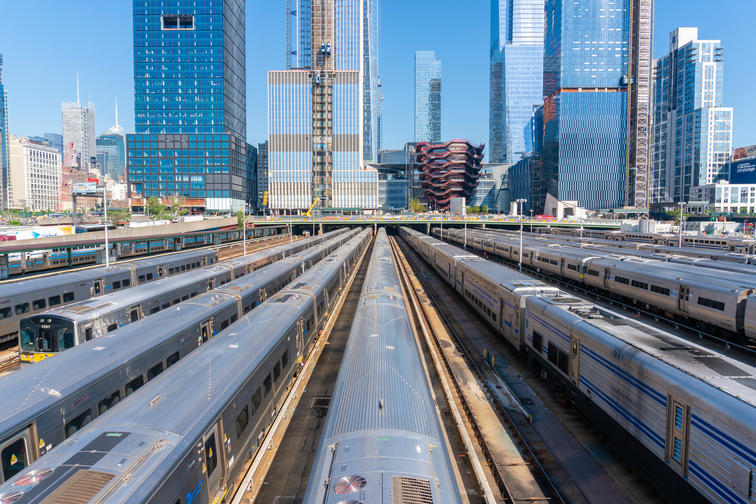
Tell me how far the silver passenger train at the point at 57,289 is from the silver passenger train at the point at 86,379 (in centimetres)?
1016

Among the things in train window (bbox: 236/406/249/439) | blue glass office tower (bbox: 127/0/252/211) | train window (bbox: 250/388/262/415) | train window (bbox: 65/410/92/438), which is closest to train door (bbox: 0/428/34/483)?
train window (bbox: 65/410/92/438)

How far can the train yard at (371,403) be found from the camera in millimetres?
7652

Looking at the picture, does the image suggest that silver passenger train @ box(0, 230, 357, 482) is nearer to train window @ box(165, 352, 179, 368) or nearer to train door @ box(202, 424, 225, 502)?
train window @ box(165, 352, 179, 368)

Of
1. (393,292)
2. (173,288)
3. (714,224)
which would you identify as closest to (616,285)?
(393,292)

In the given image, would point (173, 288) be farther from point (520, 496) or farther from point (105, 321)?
point (520, 496)

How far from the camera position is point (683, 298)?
25125mm

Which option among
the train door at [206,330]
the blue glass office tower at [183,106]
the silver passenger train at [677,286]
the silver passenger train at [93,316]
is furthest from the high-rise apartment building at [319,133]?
the train door at [206,330]

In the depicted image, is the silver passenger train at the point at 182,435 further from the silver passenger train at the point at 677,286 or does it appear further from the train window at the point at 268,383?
the silver passenger train at the point at 677,286

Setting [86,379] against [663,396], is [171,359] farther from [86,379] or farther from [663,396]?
[663,396]

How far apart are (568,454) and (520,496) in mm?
3066

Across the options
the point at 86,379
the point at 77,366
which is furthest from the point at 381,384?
the point at 77,366

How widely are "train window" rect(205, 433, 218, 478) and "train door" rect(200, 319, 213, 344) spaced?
825 centimetres

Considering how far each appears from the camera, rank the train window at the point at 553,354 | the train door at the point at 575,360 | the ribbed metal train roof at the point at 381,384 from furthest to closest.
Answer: the train window at the point at 553,354 < the train door at the point at 575,360 < the ribbed metal train roof at the point at 381,384

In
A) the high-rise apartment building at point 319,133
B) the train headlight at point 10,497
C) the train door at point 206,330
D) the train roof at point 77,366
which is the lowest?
the train door at point 206,330
